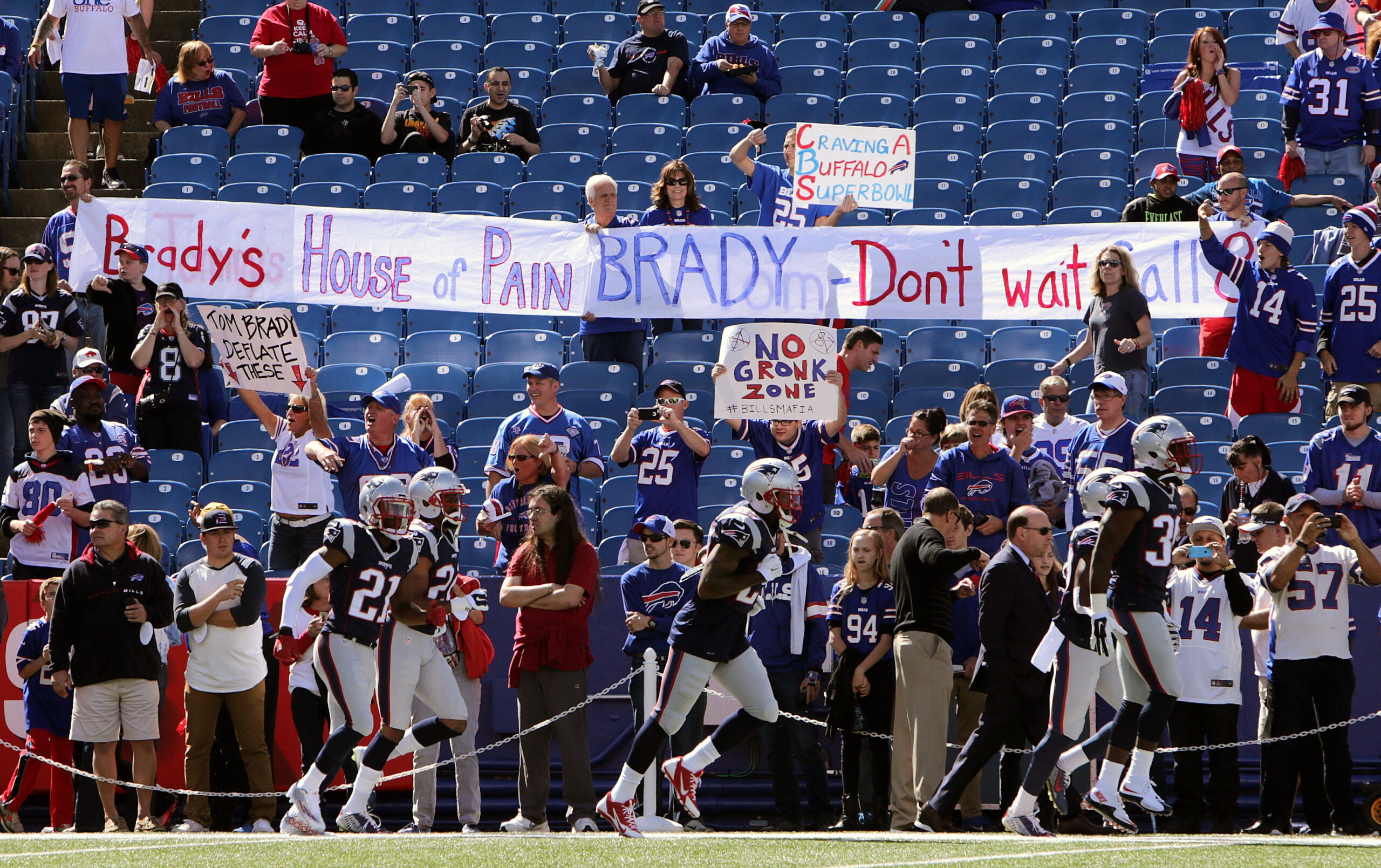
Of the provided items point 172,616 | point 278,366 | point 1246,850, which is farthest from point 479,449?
point 1246,850

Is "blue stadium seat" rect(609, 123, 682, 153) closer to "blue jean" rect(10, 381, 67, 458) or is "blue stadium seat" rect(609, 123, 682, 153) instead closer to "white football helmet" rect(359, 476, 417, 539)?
"blue jean" rect(10, 381, 67, 458)

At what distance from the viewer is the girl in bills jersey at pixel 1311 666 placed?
817cm

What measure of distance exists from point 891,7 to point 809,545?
820 centimetres

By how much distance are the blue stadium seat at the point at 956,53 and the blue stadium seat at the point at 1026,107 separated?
2.80 ft

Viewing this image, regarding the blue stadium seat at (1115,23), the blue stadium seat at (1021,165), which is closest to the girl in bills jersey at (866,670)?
the blue stadium seat at (1021,165)

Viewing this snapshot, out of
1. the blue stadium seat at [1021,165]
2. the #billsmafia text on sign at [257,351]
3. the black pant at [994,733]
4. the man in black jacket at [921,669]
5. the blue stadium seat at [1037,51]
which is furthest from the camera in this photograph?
the blue stadium seat at [1037,51]

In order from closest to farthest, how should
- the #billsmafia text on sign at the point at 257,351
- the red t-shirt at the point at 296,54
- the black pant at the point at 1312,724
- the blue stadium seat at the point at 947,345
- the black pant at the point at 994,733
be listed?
the black pant at the point at 994,733 < the black pant at the point at 1312,724 < the #billsmafia text on sign at the point at 257,351 < the blue stadium seat at the point at 947,345 < the red t-shirt at the point at 296,54

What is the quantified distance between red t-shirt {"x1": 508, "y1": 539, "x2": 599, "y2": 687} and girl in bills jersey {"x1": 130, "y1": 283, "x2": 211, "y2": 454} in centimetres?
340

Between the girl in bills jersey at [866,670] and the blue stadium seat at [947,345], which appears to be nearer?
the girl in bills jersey at [866,670]

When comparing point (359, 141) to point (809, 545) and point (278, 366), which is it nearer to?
point (278, 366)

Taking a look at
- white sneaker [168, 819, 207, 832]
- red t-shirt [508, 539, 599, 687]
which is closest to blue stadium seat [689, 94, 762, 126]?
red t-shirt [508, 539, 599, 687]

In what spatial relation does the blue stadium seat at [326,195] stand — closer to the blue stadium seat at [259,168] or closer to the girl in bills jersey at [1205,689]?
the blue stadium seat at [259,168]

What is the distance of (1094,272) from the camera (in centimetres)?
1036

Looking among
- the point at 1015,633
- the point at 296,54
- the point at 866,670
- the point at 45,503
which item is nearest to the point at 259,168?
the point at 296,54
